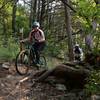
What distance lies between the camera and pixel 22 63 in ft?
38.3

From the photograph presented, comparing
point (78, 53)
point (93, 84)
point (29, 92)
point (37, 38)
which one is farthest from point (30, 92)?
point (78, 53)

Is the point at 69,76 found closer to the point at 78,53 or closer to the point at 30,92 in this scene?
the point at 30,92

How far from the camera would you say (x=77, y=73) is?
9633mm

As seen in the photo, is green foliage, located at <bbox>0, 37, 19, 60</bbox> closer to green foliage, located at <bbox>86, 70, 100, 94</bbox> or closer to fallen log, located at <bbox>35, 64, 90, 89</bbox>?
fallen log, located at <bbox>35, 64, 90, 89</bbox>

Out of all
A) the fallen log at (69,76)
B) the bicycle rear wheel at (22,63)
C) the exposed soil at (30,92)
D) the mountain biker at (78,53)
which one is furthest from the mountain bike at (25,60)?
the mountain biker at (78,53)

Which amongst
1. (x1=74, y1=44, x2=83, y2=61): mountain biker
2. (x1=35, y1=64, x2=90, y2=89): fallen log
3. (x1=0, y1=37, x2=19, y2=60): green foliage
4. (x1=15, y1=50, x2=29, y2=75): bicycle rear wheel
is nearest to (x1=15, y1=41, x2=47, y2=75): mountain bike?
(x1=15, y1=50, x2=29, y2=75): bicycle rear wheel

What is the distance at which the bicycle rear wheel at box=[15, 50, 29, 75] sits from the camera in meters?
11.7

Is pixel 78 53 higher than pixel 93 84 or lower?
higher

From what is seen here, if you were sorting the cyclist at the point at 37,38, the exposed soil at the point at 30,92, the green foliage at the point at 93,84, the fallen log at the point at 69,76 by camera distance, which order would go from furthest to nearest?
the cyclist at the point at 37,38 → the fallen log at the point at 69,76 → the exposed soil at the point at 30,92 → the green foliage at the point at 93,84

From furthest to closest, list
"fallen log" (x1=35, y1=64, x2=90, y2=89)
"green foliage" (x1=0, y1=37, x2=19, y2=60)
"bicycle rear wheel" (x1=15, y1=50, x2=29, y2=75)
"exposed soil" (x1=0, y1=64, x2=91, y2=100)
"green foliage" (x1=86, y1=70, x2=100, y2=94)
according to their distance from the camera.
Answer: "green foliage" (x1=0, y1=37, x2=19, y2=60), "bicycle rear wheel" (x1=15, y1=50, x2=29, y2=75), "fallen log" (x1=35, y1=64, x2=90, y2=89), "exposed soil" (x1=0, y1=64, x2=91, y2=100), "green foliage" (x1=86, y1=70, x2=100, y2=94)

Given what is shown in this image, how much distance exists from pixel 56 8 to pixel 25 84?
14556 mm

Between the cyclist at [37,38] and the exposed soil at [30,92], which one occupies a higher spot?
the cyclist at [37,38]

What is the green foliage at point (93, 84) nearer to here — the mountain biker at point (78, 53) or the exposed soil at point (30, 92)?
the exposed soil at point (30, 92)

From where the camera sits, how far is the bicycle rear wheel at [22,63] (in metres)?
11.7
